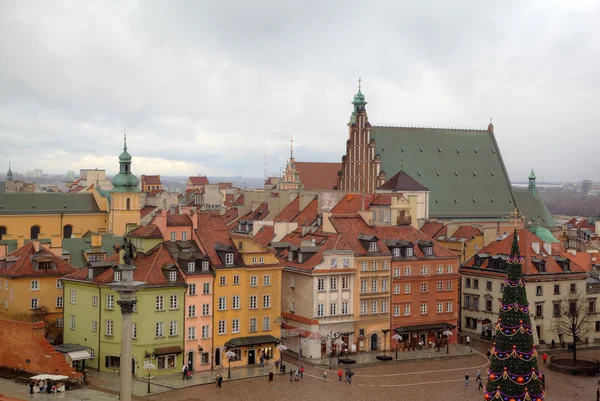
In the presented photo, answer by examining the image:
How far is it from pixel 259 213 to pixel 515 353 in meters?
59.9

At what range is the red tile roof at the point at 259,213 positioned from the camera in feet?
353

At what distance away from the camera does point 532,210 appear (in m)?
131

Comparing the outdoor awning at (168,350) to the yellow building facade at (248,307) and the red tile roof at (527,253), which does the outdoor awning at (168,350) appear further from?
the red tile roof at (527,253)

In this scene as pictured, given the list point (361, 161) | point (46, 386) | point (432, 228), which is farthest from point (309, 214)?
point (46, 386)

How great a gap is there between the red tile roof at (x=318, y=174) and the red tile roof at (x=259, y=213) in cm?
4054

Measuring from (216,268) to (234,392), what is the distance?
1265 centimetres

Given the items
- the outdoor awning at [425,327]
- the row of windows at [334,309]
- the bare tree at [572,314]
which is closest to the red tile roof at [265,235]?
the row of windows at [334,309]

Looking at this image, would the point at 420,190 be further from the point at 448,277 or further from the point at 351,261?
the point at 351,261

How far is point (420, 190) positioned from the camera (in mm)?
109562

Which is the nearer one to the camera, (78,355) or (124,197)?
(78,355)

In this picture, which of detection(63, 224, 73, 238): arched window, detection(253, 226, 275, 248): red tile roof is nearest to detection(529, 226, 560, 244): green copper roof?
detection(253, 226, 275, 248): red tile roof

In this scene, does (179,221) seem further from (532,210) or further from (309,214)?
(532,210)

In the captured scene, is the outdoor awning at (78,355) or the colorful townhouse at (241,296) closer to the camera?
the outdoor awning at (78,355)

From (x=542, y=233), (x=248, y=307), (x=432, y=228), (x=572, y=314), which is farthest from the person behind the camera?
(x=542, y=233)
